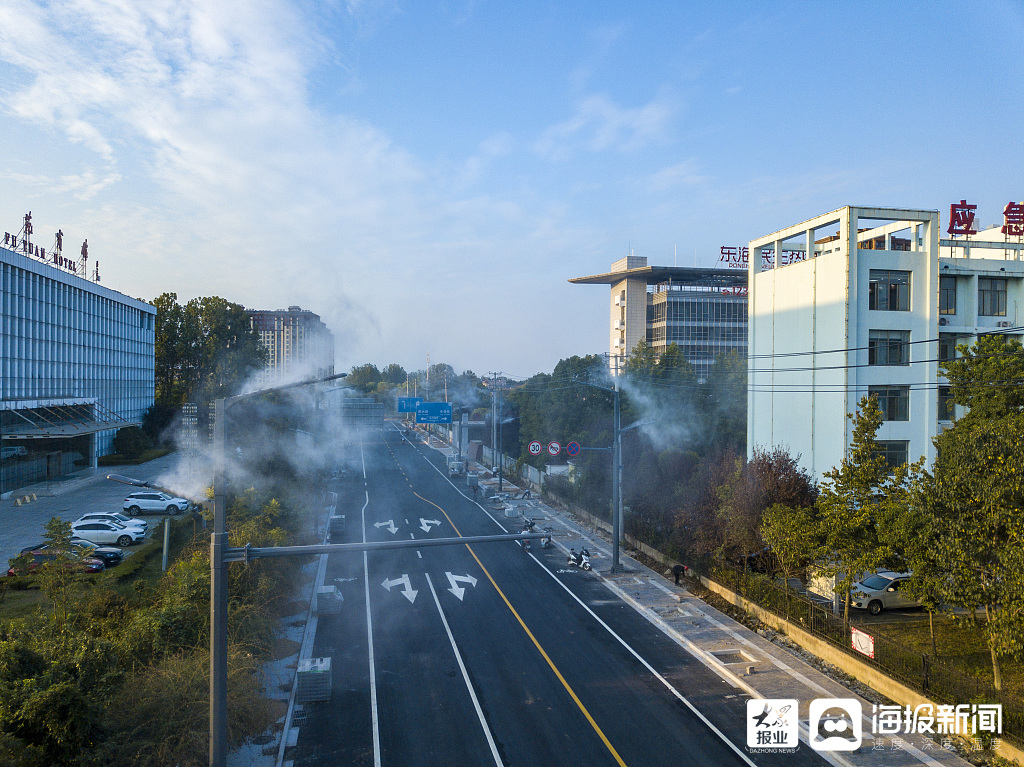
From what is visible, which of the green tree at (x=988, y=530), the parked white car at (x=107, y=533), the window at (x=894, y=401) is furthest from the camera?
the window at (x=894, y=401)

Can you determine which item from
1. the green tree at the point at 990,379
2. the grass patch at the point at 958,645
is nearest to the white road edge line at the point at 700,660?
the grass patch at the point at 958,645

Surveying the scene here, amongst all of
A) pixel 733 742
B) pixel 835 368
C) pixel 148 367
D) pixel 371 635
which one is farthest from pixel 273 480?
pixel 148 367

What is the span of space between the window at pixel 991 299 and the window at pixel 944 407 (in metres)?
4.60

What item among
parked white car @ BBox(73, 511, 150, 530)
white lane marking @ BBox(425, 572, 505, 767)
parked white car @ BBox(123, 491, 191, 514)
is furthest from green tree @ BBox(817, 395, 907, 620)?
parked white car @ BBox(123, 491, 191, 514)

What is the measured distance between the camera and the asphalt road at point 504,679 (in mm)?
14070

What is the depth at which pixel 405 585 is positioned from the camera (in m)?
26.5

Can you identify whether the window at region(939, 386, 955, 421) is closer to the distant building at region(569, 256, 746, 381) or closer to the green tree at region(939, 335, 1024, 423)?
the green tree at region(939, 335, 1024, 423)

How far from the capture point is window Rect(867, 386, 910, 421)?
30234 mm

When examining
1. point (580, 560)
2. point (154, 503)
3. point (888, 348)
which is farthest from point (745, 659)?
point (154, 503)

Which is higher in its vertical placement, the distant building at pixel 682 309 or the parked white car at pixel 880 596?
the distant building at pixel 682 309

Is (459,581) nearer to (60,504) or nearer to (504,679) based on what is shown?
(504,679)

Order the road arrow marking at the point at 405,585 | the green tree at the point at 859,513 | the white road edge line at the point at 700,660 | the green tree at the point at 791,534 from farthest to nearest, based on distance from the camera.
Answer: the road arrow marking at the point at 405,585 → the green tree at the point at 791,534 → the green tree at the point at 859,513 → the white road edge line at the point at 700,660

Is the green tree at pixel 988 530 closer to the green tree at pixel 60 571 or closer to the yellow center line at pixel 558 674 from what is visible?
the yellow center line at pixel 558 674

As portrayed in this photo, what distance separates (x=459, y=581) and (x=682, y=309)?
68875 mm
